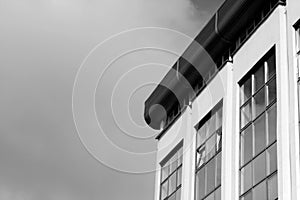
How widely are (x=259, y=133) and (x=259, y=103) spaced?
1.65m

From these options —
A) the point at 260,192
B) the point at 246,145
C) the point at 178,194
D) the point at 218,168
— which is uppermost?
the point at 178,194

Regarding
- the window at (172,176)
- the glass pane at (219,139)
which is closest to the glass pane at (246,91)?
the glass pane at (219,139)

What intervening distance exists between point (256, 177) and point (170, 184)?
14.0 metres

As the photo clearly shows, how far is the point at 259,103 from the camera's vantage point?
117 ft

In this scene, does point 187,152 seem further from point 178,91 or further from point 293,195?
point 293,195

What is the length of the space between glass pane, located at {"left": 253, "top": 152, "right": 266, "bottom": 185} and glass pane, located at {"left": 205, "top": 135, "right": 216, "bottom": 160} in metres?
5.96

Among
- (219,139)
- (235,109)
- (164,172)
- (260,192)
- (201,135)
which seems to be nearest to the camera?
(260,192)

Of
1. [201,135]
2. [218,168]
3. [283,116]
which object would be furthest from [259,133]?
[201,135]

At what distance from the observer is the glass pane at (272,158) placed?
3222 cm

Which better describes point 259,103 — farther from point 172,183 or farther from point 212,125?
point 172,183

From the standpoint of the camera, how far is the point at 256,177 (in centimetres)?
3403

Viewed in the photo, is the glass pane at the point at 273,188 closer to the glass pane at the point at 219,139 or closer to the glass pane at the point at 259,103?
the glass pane at the point at 259,103

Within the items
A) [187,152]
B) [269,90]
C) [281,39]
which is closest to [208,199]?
[187,152]

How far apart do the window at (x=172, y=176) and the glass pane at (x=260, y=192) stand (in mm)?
11840
